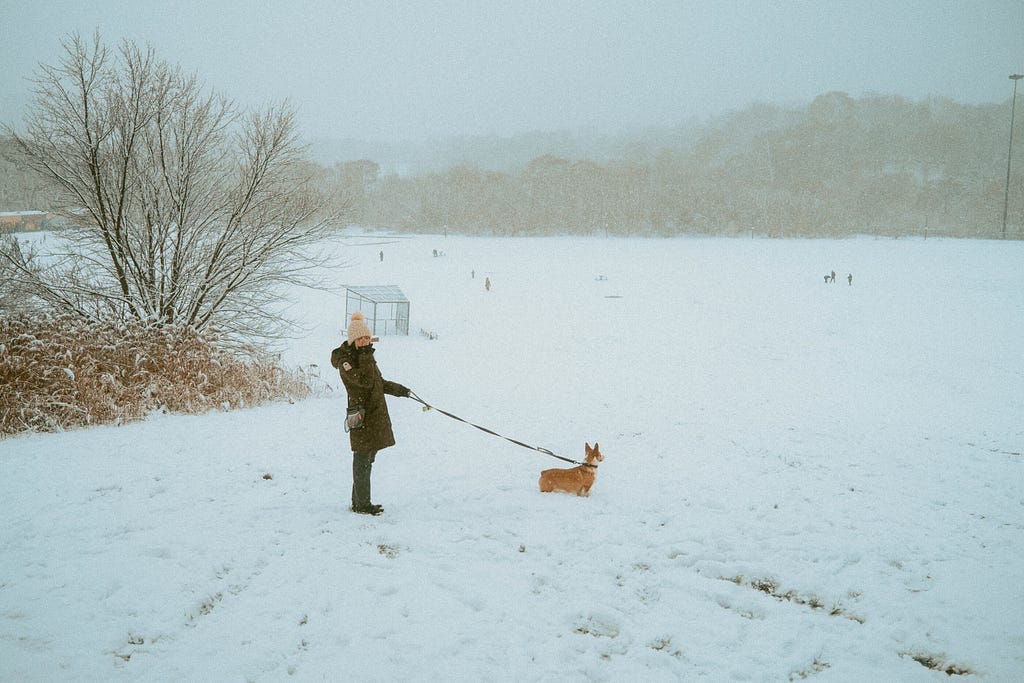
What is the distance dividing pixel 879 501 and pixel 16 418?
12769 millimetres

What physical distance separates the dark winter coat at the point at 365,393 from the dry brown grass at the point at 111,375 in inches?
224

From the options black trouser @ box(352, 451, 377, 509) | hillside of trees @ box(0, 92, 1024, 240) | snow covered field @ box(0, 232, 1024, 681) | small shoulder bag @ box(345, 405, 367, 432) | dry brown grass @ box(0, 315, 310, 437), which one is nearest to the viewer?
snow covered field @ box(0, 232, 1024, 681)

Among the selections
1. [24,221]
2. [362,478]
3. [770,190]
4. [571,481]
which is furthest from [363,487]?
[770,190]

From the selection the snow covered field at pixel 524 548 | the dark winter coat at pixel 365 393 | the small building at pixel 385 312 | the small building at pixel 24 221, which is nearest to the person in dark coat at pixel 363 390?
the dark winter coat at pixel 365 393

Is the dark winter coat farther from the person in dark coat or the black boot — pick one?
the black boot

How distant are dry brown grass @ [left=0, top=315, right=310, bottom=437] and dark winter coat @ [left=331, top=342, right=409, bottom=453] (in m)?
5.68

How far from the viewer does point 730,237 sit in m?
104

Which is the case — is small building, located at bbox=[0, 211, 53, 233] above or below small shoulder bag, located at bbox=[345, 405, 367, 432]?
above

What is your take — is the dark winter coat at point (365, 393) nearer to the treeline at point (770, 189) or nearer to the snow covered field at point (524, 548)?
the snow covered field at point (524, 548)

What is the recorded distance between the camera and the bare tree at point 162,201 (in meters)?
10.5

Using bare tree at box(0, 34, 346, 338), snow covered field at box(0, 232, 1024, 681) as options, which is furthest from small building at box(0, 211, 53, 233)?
snow covered field at box(0, 232, 1024, 681)

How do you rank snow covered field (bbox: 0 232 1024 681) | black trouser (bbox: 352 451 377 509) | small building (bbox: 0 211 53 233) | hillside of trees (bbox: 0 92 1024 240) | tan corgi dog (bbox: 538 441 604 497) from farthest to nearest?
hillside of trees (bbox: 0 92 1024 240) → small building (bbox: 0 211 53 233) → tan corgi dog (bbox: 538 441 604 497) → black trouser (bbox: 352 451 377 509) → snow covered field (bbox: 0 232 1024 681)

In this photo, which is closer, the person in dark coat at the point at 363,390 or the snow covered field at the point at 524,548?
the snow covered field at the point at 524,548

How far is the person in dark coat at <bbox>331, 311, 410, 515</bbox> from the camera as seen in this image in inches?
225
